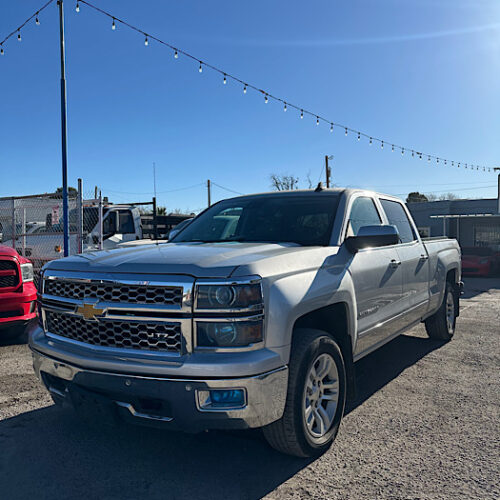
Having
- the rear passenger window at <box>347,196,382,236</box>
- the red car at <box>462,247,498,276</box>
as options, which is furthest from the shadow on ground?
the red car at <box>462,247,498,276</box>

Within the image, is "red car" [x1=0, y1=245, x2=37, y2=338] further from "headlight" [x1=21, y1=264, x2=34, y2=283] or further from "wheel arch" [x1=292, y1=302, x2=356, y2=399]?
"wheel arch" [x1=292, y1=302, x2=356, y2=399]

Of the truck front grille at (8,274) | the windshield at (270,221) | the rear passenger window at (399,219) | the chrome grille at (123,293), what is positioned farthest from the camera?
the truck front grille at (8,274)

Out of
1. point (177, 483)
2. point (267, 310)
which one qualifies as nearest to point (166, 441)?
point (177, 483)

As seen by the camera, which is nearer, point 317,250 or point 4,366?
point 317,250

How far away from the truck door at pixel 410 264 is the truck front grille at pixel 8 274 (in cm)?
442

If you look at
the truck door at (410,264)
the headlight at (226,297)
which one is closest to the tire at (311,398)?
the headlight at (226,297)

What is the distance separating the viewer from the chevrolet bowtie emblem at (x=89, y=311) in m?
2.85

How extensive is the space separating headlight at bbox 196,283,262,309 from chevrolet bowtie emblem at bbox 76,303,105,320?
64 centimetres

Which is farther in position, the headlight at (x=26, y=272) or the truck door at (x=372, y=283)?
the headlight at (x=26, y=272)

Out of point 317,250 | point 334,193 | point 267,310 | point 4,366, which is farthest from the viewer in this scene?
point 4,366

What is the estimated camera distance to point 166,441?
135 inches

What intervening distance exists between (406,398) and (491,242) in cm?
2377

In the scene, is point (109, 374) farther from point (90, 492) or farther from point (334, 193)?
point (334, 193)

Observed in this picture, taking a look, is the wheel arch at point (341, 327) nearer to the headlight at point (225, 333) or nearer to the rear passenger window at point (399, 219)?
the headlight at point (225, 333)
